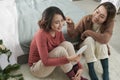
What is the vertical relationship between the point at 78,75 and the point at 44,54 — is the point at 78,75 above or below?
below

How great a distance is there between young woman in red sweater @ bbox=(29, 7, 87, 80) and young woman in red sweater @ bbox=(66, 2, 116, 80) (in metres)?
0.13

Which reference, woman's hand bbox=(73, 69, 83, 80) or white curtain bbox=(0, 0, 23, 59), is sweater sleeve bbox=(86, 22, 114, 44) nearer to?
woman's hand bbox=(73, 69, 83, 80)

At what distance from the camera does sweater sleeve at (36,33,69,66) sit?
59.7 inches

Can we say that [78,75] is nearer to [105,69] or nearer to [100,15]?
[105,69]

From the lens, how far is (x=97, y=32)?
1.74 metres

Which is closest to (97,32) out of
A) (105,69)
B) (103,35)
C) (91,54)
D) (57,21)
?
(103,35)

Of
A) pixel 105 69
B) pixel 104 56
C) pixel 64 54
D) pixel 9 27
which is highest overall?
pixel 9 27

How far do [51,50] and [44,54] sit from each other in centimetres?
11

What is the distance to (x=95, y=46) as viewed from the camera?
1.71m

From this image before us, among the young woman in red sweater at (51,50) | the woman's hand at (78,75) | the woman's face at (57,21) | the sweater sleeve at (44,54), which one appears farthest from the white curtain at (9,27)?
the woman's hand at (78,75)

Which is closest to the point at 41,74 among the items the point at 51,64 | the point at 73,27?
the point at 51,64

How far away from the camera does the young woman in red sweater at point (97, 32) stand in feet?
5.39

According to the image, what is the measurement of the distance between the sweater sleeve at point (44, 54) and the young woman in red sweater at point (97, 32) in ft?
0.92

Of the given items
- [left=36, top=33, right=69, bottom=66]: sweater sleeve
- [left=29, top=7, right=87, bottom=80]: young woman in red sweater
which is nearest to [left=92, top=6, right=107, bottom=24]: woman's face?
[left=29, top=7, right=87, bottom=80]: young woman in red sweater
